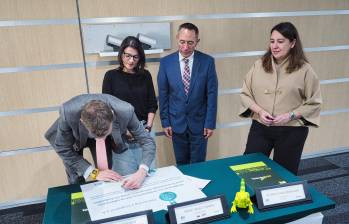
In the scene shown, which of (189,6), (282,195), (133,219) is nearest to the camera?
(133,219)

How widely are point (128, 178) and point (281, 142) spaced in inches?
41.2

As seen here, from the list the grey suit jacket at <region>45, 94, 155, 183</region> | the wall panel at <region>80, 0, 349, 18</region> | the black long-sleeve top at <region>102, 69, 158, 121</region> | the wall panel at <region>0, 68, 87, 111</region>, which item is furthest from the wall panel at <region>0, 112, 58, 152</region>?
the grey suit jacket at <region>45, 94, 155, 183</region>

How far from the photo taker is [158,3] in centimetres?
244

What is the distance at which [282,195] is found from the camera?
124cm

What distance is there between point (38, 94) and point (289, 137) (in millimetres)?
1969

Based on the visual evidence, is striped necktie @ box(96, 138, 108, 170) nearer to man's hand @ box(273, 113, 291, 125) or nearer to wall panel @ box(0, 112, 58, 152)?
man's hand @ box(273, 113, 291, 125)

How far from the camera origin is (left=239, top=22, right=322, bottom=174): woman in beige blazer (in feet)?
5.82

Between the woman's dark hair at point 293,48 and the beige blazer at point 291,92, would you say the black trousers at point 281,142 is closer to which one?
the beige blazer at point 291,92

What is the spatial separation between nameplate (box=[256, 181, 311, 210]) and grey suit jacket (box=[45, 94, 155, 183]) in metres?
0.57

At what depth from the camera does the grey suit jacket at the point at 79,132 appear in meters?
1.40

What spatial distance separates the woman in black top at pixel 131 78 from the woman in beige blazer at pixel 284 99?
0.75 metres

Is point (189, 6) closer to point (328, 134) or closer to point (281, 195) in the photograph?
point (281, 195)

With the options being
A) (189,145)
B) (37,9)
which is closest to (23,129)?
(37,9)

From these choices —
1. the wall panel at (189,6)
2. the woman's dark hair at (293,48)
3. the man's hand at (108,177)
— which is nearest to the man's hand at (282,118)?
the woman's dark hair at (293,48)
